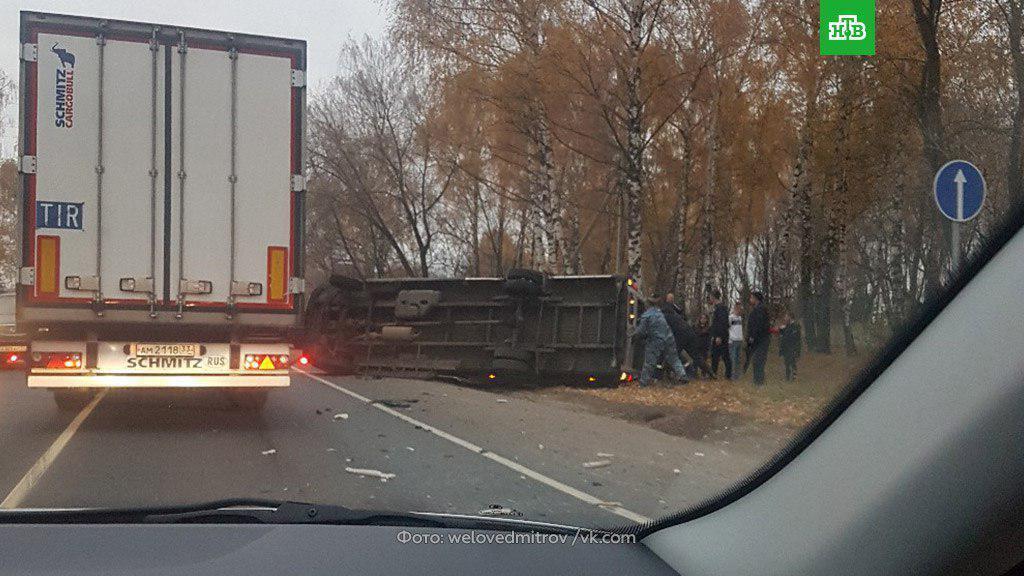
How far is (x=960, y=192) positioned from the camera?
6.84ft

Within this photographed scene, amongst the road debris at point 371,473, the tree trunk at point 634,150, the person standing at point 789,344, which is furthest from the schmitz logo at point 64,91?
the tree trunk at point 634,150

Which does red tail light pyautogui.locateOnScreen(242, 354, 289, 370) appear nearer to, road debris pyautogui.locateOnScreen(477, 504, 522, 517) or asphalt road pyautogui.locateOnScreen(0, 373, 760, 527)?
asphalt road pyautogui.locateOnScreen(0, 373, 760, 527)

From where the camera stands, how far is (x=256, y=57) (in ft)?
33.3

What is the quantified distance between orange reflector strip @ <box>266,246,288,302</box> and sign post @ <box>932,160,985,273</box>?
8.70 meters

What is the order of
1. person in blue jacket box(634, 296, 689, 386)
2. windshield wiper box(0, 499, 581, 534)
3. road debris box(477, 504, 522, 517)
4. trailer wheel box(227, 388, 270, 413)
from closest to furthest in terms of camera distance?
1. windshield wiper box(0, 499, 581, 534)
2. road debris box(477, 504, 522, 517)
3. trailer wheel box(227, 388, 270, 413)
4. person in blue jacket box(634, 296, 689, 386)

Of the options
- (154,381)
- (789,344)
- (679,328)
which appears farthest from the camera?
(679,328)

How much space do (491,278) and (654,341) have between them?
3.03 metres

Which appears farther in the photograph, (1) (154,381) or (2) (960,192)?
(1) (154,381)

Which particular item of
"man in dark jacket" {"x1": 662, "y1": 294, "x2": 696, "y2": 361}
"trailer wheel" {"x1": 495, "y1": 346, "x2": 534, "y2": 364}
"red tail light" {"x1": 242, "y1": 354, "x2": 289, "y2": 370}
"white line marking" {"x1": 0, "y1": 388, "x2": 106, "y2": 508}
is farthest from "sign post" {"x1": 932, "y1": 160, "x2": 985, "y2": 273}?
"trailer wheel" {"x1": 495, "y1": 346, "x2": 534, "y2": 364}

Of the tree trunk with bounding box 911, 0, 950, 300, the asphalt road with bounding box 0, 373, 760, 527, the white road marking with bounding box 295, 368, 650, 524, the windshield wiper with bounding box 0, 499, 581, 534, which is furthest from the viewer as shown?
the asphalt road with bounding box 0, 373, 760, 527

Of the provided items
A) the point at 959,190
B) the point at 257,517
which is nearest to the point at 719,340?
the point at 257,517

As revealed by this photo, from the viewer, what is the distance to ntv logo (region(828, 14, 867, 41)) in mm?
2484

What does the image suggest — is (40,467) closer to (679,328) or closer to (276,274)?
(276,274)

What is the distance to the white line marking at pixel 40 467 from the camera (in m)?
6.11
